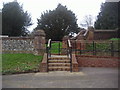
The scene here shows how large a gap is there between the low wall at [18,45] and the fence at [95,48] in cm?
295

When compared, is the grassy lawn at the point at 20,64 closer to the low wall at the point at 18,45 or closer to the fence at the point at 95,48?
the low wall at the point at 18,45

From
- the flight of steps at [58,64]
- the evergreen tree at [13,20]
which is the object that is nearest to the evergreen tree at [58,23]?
the evergreen tree at [13,20]

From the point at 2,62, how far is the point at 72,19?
25.6 m

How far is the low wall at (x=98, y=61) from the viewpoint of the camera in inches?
441

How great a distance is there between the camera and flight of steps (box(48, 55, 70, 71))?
9.65m

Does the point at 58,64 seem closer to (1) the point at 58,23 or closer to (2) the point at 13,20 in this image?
(2) the point at 13,20

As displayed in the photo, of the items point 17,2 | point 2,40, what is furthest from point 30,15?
point 2,40

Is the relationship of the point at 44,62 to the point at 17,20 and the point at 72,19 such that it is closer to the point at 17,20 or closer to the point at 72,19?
the point at 17,20

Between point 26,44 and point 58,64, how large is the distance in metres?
3.97

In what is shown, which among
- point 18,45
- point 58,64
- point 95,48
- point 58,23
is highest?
point 58,23

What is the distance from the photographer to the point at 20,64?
33.1 feet

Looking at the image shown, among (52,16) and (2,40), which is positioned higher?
(52,16)

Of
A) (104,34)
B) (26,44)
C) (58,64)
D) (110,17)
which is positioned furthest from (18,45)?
(110,17)

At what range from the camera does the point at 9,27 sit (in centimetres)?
2895
